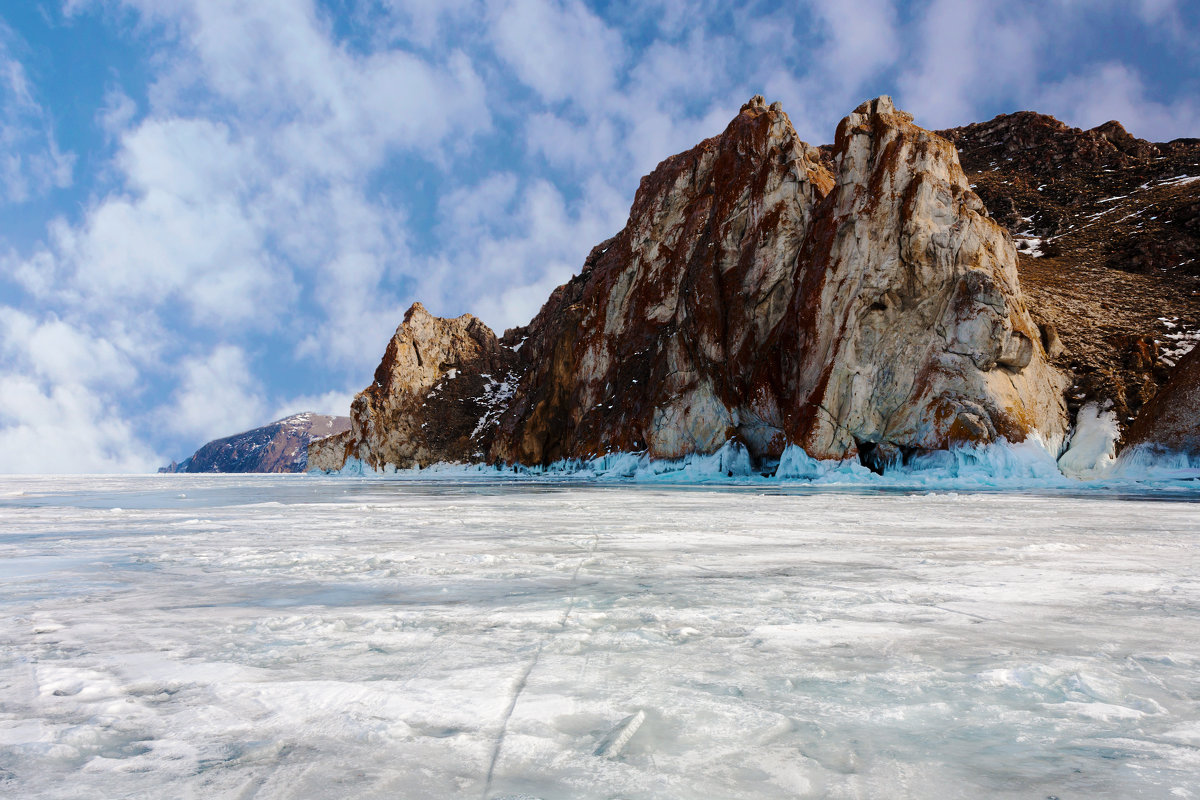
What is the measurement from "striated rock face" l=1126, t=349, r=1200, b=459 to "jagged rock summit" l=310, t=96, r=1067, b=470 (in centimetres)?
401

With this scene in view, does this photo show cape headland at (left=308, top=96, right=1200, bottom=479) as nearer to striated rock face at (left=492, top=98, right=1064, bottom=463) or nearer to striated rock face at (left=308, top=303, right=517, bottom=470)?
striated rock face at (left=492, top=98, right=1064, bottom=463)

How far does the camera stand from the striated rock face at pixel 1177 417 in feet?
78.0

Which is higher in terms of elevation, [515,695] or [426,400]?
[426,400]

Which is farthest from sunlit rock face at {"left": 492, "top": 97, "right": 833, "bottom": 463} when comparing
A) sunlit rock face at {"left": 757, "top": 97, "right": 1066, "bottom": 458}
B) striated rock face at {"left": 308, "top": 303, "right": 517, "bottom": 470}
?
striated rock face at {"left": 308, "top": 303, "right": 517, "bottom": 470}

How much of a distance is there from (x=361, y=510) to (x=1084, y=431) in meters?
33.8

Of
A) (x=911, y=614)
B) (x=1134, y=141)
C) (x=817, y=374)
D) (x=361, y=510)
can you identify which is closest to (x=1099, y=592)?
(x=911, y=614)

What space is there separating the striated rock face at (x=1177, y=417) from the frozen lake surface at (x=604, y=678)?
83.9ft

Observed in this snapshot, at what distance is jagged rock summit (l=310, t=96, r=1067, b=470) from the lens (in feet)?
98.6

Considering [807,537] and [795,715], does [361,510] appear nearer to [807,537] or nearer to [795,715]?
[807,537]

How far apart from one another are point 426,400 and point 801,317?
75.1 meters

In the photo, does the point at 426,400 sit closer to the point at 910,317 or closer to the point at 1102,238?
the point at 910,317

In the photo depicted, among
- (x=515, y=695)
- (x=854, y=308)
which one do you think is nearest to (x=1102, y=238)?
(x=854, y=308)

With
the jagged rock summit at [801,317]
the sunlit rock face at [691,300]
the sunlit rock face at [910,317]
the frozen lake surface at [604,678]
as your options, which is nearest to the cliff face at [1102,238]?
the jagged rock summit at [801,317]

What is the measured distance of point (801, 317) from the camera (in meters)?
36.8
